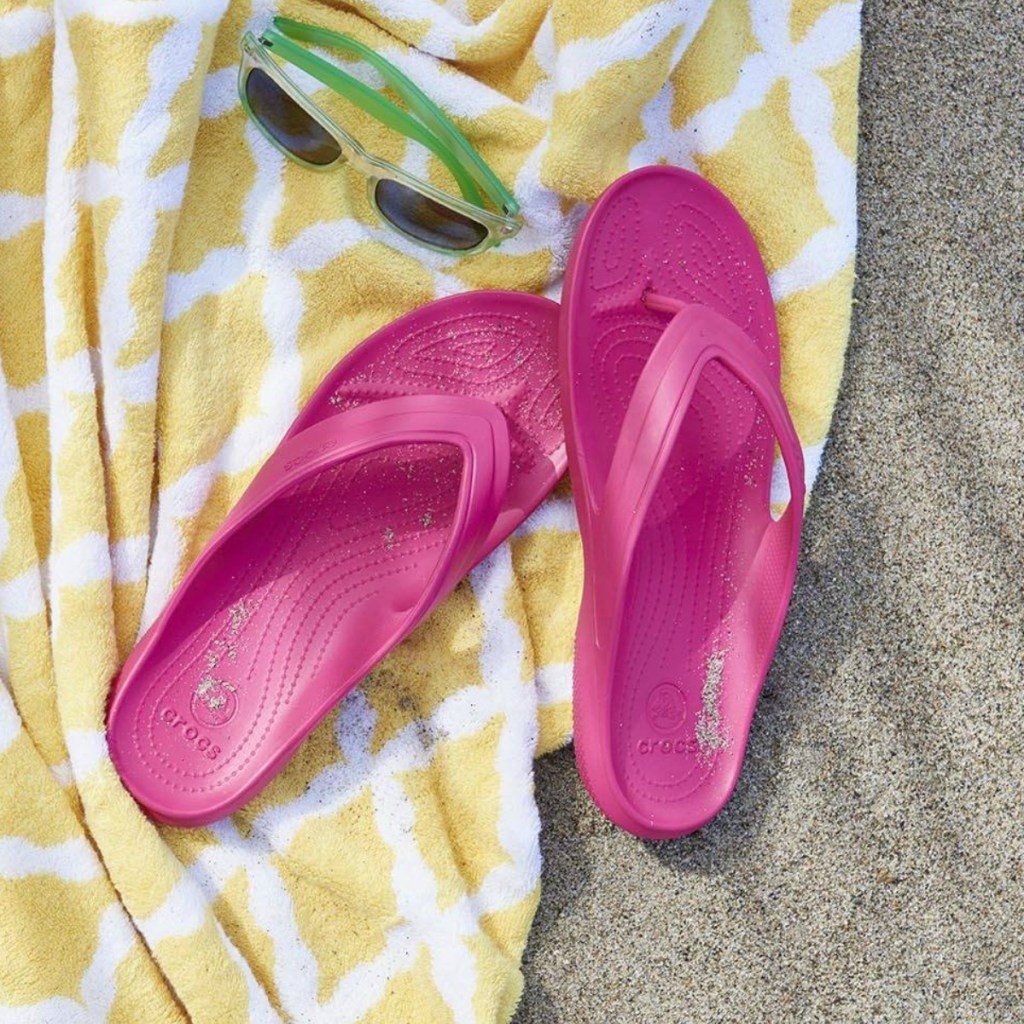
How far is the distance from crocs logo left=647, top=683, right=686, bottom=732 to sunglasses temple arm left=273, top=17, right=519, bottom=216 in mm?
381

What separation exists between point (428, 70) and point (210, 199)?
189 mm

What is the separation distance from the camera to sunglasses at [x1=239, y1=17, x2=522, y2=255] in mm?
784

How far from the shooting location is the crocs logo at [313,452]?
0.78m

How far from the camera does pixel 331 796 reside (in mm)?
844

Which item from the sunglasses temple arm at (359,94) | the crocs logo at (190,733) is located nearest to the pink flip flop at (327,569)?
the crocs logo at (190,733)

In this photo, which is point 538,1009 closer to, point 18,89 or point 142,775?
point 142,775

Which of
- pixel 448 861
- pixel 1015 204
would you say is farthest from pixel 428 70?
pixel 448 861

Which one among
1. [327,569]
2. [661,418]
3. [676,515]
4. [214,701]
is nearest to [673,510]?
[676,515]

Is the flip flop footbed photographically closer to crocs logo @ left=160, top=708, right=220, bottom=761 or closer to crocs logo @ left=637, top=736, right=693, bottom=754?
crocs logo @ left=637, top=736, right=693, bottom=754

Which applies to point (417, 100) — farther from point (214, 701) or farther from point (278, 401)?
point (214, 701)

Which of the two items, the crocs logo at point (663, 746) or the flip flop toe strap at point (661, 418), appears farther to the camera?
the crocs logo at point (663, 746)

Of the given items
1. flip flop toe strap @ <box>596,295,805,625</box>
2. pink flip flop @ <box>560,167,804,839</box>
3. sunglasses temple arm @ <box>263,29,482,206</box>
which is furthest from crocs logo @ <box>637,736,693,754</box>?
sunglasses temple arm @ <box>263,29,482,206</box>

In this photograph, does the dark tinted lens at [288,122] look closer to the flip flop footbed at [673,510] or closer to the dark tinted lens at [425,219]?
the dark tinted lens at [425,219]

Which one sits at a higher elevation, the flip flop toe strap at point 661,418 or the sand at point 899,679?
the flip flop toe strap at point 661,418
